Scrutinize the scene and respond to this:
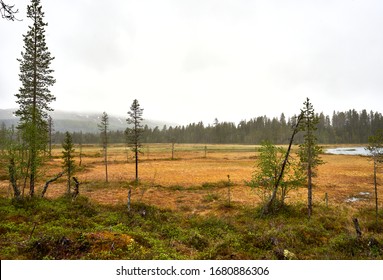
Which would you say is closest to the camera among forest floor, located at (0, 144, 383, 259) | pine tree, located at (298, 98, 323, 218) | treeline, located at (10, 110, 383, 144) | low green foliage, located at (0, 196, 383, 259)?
low green foliage, located at (0, 196, 383, 259)

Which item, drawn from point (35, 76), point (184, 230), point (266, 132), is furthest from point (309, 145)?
point (266, 132)

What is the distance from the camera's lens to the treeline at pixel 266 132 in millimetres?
137125

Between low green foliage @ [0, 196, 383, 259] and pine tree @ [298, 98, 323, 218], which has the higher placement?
pine tree @ [298, 98, 323, 218]

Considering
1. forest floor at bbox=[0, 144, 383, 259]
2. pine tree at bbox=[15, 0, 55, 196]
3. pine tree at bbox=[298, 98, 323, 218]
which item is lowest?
forest floor at bbox=[0, 144, 383, 259]

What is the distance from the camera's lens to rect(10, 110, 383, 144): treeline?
450ft

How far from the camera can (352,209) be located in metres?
18.6

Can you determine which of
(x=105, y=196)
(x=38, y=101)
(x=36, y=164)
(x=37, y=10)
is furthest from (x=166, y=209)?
(x=37, y=10)

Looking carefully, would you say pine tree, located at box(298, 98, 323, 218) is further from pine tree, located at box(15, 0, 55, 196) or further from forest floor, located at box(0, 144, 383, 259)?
pine tree, located at box(15, 0, 55, 196)

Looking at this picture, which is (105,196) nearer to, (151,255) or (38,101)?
(38,101)

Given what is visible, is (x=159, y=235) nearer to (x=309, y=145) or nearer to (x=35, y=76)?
(x=309, y=145)

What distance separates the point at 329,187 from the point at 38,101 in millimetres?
34270

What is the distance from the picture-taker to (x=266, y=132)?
140 meters

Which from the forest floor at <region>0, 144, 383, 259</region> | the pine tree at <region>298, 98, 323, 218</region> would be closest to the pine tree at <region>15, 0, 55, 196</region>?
the forest floor at <region>0, 144, 383, 259</region>

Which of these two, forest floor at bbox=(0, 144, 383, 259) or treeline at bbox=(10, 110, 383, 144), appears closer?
forest floor at bbox=(0, 144, 383, 259)
